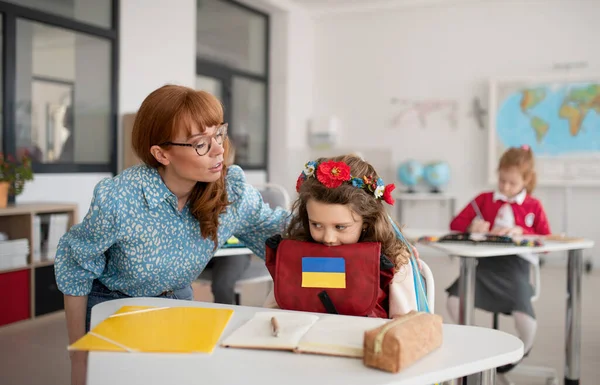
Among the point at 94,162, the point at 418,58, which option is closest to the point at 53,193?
the point at 94,162

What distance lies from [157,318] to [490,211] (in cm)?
214

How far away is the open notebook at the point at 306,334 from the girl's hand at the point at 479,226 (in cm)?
171

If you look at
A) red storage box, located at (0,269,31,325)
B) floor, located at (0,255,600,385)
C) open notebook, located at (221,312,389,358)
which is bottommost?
floor, located at (0,255,600,385)

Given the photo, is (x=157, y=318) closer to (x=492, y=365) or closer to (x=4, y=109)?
(x=492, y=365)

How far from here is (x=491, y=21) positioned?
20.3ft

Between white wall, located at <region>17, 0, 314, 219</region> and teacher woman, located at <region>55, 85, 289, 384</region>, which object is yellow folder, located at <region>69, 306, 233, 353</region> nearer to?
teacher woman, located at <region>55, 85, 289, 384</region>

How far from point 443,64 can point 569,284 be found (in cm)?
429

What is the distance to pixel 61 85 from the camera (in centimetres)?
416

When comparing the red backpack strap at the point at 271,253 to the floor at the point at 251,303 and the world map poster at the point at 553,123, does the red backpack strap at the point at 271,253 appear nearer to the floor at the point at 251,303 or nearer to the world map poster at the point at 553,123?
the floor at the point at 251,303

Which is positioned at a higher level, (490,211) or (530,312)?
(490,211)

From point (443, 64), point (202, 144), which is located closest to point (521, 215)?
point (202, 144)

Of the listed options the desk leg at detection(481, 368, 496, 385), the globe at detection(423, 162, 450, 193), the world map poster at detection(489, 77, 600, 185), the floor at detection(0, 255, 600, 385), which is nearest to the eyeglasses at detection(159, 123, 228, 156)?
the desk leg at detection(481, 368, 496, 385)

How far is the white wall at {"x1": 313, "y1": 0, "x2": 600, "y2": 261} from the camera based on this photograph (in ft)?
19.2

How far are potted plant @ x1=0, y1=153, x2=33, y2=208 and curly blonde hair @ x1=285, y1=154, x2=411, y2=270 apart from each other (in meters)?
2.51
